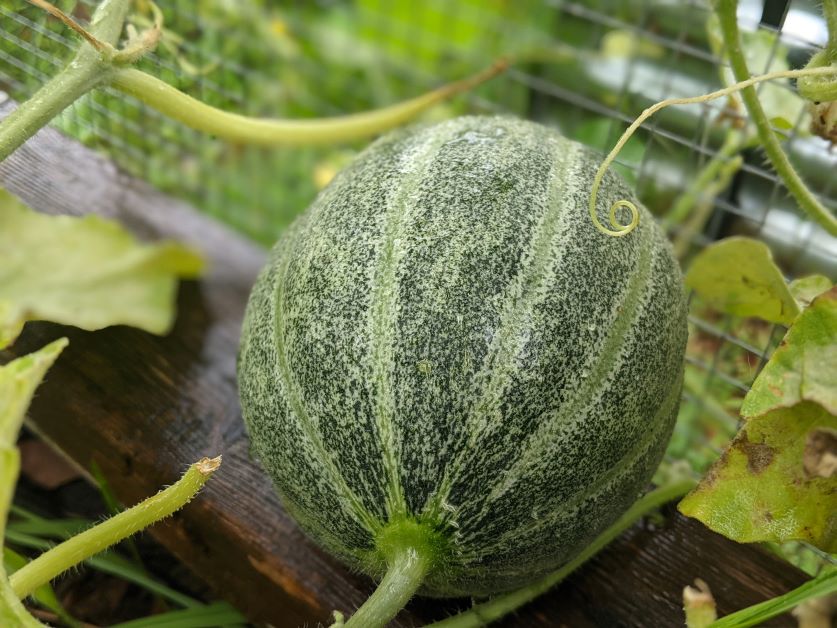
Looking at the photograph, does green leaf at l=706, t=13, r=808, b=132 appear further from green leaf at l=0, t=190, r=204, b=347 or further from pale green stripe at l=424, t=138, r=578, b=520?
green leaf at l=0, t=190, r=204, b=347

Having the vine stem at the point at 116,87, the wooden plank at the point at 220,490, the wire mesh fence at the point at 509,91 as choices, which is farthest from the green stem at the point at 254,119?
the wooden plank at the point at 220,490

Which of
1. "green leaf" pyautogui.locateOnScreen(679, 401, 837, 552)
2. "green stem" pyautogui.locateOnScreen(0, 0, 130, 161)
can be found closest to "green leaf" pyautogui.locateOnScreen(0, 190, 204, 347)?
Result: "green stem" pyautogui.locateOnScreen(0, 0, 130, 161)

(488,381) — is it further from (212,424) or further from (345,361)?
(212,424)

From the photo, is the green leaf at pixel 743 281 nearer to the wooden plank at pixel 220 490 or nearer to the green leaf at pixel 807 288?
the green leaf at pixel 807 288

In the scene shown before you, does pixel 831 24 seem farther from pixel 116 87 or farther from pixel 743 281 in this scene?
pixel 116 87

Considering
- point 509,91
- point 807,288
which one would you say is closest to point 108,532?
point 807,288
